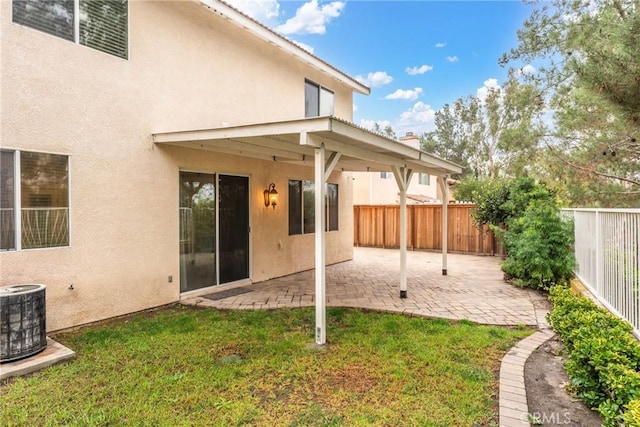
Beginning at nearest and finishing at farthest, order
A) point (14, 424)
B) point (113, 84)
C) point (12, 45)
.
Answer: point (14, 424), point (12, 45), point (113, 84)

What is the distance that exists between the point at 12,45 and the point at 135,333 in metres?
4.02

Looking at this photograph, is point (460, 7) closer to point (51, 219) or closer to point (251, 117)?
point (251, 117)

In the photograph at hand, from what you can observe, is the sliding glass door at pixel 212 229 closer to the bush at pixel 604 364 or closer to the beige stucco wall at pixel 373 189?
the bush at pixel 604 364

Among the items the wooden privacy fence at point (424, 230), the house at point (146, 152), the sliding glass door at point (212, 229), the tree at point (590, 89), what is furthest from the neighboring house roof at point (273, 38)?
the wooden privacy fence at point (424, 230)

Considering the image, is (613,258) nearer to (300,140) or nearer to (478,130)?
(300,140)

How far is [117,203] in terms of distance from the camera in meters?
5.52

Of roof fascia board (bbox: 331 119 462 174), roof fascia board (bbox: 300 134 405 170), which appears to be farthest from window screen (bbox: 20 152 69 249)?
roof fascia board (bbox: 331 119 462 174)

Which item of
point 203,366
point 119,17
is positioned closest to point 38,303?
point 203,366

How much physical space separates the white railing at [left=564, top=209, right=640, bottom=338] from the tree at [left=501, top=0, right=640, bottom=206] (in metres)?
1.66

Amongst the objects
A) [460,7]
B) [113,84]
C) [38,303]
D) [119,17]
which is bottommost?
[38,303]

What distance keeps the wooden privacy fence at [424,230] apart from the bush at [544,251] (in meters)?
5.04

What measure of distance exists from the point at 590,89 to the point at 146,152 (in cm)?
696

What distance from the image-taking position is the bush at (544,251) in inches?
291

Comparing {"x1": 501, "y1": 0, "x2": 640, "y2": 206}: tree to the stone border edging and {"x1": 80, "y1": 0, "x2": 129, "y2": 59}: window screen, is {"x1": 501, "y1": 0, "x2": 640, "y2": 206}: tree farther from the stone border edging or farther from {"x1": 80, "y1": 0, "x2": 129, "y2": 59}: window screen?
{"x1": 80, "y1": 0, "x2": 129, "y2": 59}: window screen
